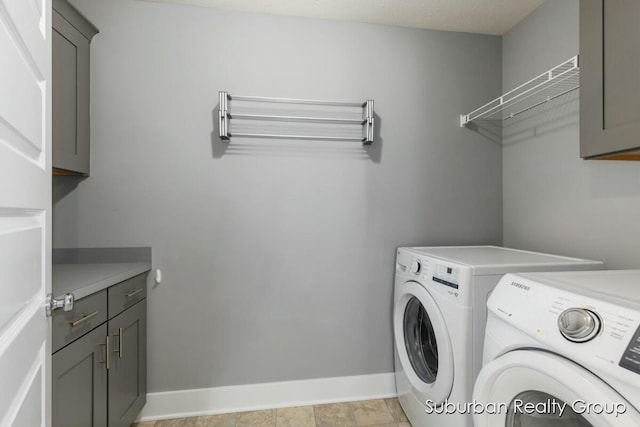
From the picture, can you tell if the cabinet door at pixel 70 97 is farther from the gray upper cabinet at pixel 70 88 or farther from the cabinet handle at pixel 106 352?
the cabinet handle at pixel 106 352

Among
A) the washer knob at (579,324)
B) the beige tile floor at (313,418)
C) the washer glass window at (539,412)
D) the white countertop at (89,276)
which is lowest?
the beige tile floor at (313,418)

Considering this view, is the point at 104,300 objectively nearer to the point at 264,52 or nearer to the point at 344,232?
the point at 344,232

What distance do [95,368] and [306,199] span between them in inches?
48.1

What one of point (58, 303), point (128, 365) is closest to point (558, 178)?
point (58, 303)

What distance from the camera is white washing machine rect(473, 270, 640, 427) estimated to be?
0.59 metres

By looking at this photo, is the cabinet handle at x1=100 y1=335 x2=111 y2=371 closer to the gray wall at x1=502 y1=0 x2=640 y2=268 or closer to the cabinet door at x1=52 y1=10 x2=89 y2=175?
the cabinet door at x1=52 y1=10 x2=89 y2=175

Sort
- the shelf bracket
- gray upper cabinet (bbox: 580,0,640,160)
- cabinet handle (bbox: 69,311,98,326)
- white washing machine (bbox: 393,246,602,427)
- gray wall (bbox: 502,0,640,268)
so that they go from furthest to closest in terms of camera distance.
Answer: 1. the shelf bracket
2. gray wall (bbox: 502,0,640,268)
3. white washing machine (bbox: 393,246,602,427)
4. cabinet handle (bbox: 69,311,98,326)
5. gray upper cabinet (bbox: 580,0,640,160)

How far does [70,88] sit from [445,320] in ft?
6.63

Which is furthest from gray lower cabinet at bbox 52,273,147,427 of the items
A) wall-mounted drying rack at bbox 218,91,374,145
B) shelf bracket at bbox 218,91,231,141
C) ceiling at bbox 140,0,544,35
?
ceiling at bbox 140,0,544,35

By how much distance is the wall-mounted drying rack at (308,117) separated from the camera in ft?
5.66

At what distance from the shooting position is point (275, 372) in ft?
5.88

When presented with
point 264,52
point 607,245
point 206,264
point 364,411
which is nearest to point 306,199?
point 206,264

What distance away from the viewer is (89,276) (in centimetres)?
127

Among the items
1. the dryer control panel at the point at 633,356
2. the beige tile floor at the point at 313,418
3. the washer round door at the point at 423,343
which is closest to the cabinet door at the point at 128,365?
the beige tile floor at the point at 313,418
